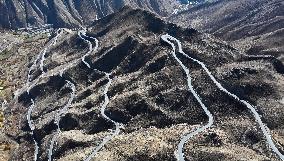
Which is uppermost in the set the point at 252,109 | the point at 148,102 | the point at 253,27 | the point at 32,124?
the point at 32,124

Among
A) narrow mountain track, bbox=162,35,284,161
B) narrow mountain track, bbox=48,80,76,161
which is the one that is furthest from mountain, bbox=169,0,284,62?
narrow mountain track, bbox=48,80,76,161

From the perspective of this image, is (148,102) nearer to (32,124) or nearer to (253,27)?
(32,124)

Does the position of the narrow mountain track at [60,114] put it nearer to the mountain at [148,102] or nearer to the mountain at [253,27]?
the mountain at [148,102]

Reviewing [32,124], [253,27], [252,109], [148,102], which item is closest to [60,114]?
[32,124]

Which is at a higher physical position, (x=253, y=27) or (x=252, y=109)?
(x=252, y=109)

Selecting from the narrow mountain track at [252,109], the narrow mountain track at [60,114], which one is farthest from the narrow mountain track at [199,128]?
the narrow mountain track at [60,114]

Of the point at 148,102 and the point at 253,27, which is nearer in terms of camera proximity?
the point at 148,102

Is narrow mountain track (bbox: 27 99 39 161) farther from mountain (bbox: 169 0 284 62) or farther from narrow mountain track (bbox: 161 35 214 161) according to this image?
mountain (bbox: 169 0 284 62)

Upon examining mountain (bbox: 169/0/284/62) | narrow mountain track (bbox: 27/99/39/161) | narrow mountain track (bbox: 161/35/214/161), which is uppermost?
narrow mountain track (bbox: 27/99/39/161)

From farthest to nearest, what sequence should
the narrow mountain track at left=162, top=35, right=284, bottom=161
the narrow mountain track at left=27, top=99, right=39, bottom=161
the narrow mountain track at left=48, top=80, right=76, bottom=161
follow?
the narrow mountain track at left=27, top=99, right=39, bottom=161
the narrow mountain track at left=48, top=80, right=76, bottom=161
the narrow mountain track at left=162, top=35, right=284, bottom=161
